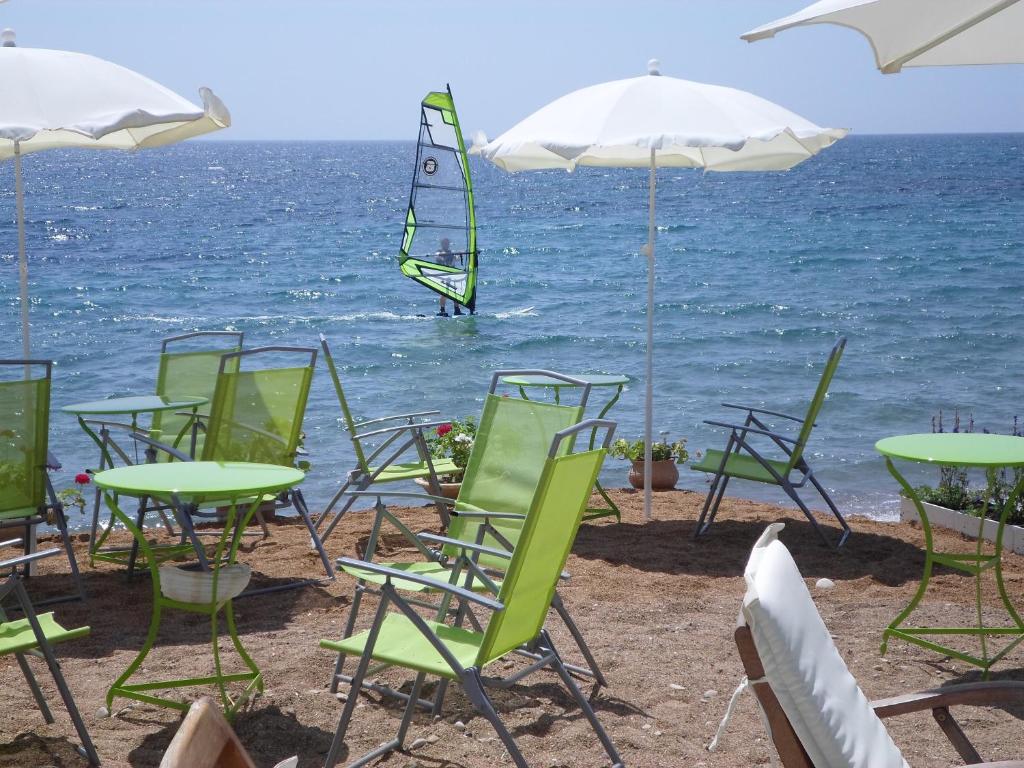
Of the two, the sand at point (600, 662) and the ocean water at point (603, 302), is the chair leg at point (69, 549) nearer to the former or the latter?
the sand at point (600, 662)

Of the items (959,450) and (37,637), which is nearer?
(37,637)

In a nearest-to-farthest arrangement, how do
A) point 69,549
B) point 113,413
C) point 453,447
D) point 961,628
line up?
point 961,628 → point 69,549 → point 113,413 → point 453,447

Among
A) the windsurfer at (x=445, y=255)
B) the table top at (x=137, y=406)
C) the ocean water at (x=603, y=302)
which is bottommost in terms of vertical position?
the ocean water at (x=603, y=302)

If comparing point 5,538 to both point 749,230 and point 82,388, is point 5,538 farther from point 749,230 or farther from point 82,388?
point 749,230

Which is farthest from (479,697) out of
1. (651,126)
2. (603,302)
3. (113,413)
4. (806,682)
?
(603,302)

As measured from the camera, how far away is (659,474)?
7262mm

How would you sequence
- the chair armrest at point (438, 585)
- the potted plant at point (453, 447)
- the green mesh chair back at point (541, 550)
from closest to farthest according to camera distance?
the chair armrest at point (438, 585) < the green mesh chair back at point (541, 550) < the potted plant at point (453, 447)

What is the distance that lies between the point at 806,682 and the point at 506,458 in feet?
7.21

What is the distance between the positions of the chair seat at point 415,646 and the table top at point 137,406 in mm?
2414

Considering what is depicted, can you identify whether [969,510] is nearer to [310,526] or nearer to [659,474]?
[659,474]

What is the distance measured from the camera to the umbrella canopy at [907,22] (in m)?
3.29

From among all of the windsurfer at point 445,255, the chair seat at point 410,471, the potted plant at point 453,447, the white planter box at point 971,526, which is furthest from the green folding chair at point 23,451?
the windsurfer at point 445,255

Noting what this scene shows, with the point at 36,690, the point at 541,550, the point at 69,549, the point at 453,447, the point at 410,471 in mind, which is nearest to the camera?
the point at 541,550

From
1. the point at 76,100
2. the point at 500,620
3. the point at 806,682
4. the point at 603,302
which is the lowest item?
the point at 603,302
